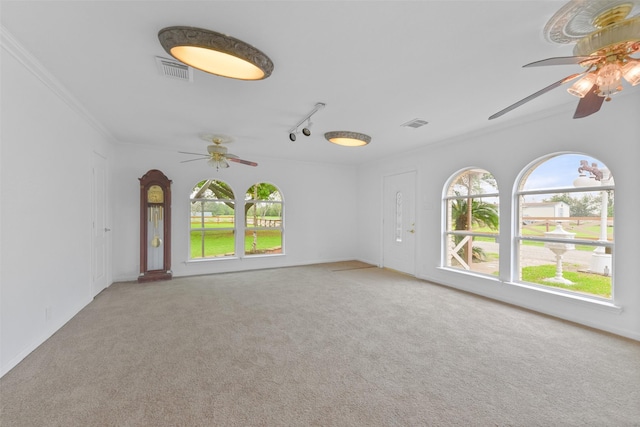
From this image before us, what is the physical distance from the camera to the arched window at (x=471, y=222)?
4375 millimetres

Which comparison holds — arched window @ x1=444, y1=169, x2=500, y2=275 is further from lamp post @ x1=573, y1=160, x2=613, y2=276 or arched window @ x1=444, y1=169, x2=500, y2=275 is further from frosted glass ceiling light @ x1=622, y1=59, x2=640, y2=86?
frosted glass ceiling light @ x1=622, y1=59, x2=640, y2=86

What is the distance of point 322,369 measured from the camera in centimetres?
214

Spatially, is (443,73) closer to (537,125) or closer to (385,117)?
(385,117)

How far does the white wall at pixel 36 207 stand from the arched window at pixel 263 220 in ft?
9.86

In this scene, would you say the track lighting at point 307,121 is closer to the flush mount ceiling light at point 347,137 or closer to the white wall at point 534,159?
the flush mount ceiling light at point 347,137

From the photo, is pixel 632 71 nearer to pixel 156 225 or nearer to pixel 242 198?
pixel 242 198

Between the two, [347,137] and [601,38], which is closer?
[601,38]

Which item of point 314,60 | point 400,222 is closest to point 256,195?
point 400,222

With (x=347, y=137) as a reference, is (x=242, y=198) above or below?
below

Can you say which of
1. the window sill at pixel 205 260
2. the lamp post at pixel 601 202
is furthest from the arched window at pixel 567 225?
the window sill at pixel 205 260

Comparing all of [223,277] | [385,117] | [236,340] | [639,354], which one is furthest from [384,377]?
[223,277]

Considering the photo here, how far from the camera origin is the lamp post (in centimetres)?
304

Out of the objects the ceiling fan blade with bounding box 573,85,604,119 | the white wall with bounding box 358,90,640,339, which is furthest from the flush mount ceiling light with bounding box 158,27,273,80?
the white wall with bounding box 358,90,640,339

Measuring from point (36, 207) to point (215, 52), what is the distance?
222 cm
